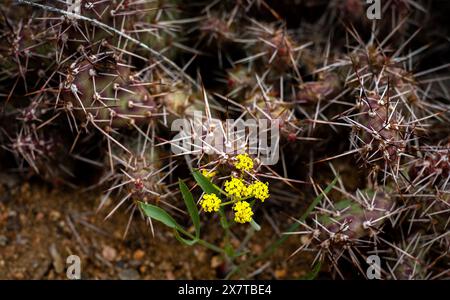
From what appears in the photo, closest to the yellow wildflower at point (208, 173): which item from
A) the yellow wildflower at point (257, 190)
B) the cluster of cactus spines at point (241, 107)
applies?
the cluster of cactus spines at point (241, 107)

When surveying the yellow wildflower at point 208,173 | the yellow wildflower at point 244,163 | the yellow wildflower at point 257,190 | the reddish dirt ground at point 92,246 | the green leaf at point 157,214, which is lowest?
the reddish dirt ground at point 92,246

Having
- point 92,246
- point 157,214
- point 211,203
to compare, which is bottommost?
point 92,246

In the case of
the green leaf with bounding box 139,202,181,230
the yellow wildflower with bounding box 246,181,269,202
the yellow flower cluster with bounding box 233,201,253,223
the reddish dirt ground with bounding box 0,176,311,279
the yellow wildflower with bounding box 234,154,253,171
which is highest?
the yellow wildflower with bounding box 234,154,253,171

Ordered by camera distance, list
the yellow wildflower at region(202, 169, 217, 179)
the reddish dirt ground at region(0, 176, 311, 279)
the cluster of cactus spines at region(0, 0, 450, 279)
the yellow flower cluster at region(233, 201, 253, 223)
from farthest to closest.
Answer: the reddish dirt ground at region(0, 176, 311, 279)
the cluster of cactus spines at region(0, 0, 450, 279)
the yellow wildflower at region(202, 169, 217, 179)
the yellow flower cluster at region(233, 201, 253, 223)

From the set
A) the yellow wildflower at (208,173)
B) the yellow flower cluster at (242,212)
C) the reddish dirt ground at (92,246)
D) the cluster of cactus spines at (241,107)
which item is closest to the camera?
the yellow flower cluster at (242,212)

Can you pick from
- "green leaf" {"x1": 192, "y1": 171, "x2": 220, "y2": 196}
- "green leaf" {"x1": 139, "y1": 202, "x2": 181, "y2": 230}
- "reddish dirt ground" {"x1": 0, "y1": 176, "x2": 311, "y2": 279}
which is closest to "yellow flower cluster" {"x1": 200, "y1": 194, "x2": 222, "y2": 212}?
"green leaf" {"x1": 192, "y1": 171, "x2": 220, "y2": 196}

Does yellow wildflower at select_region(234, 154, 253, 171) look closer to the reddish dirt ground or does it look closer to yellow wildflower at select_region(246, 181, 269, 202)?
yellow wildflower at select_region(246, 181, 269, 202)

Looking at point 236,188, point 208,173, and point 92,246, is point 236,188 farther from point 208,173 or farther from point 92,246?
point 92,246

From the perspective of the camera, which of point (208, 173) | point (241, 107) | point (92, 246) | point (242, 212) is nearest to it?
point (242, 212)

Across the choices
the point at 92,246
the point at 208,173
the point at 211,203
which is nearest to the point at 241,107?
the point at 208,173

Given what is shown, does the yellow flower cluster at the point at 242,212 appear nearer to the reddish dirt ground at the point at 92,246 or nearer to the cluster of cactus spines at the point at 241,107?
the cluster of cactus spines at the point at 241,107
